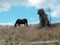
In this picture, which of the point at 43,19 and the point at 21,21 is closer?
the point at 43,19

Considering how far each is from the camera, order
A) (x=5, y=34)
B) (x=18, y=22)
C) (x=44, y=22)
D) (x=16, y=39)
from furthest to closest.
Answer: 1. (x=18, y=22)
2. (x=44, y=22)
3. (x=5, y=34)
4. (x=16, y=39)

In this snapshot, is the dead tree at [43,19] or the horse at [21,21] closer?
the dead tree at [43,19]

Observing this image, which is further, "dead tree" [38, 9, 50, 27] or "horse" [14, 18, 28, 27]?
"horse" [14, 18, 28, 27]

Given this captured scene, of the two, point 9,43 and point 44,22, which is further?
point 44,22

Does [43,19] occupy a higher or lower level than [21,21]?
higher

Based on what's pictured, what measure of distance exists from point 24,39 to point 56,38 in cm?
279

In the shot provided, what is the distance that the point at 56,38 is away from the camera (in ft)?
74.9

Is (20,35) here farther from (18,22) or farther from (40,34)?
(18,22)

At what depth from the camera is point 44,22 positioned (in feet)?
107

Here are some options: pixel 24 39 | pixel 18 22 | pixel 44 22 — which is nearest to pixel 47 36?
pixel 24 39

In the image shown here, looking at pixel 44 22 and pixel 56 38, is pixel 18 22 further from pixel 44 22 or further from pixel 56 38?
pixel 56 38

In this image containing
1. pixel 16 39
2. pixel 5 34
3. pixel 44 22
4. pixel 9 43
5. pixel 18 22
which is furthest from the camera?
pixel 18 22

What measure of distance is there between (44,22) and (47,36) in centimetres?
978

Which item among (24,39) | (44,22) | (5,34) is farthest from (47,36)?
(44,22)
